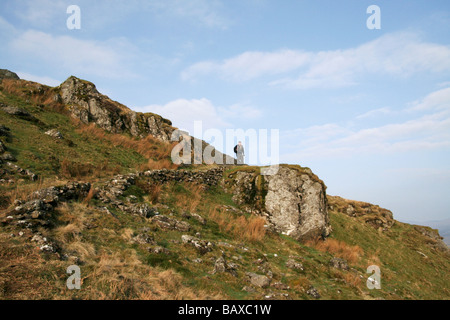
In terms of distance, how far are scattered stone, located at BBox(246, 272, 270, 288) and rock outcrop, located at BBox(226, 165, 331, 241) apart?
10.1 metres

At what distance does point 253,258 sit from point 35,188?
1157 centimetres

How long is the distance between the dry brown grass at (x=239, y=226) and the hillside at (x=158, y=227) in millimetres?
122

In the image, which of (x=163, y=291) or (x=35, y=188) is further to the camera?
(x=35, y=188)

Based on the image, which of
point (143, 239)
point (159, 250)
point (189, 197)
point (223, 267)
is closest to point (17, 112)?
point (189, 197)

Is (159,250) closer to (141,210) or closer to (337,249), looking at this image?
(141,210)

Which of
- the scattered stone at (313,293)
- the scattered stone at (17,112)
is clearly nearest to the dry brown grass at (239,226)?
the scattered stone at (313,293)

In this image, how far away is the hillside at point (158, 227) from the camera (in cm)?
812

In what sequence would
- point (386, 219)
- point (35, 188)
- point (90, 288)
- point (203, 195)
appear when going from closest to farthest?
point (90, 288)
point (35, 188)
point (203, 195)
point (386, 219)

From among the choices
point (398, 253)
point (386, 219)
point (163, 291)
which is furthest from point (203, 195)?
point (386, 219)

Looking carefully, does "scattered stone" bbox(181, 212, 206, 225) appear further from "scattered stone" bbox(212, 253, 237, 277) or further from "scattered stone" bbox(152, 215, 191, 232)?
"scattered stone" bbox(212, 253, 237, 277)

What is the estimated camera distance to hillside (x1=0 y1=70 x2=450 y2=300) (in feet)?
26.6

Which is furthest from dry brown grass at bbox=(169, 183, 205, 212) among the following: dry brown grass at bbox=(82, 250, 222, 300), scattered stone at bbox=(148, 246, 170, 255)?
dry brown grass at bbox=(82, 250, 222, 300)

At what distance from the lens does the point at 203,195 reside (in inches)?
835

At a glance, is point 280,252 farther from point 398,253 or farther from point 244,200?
point 398,253
